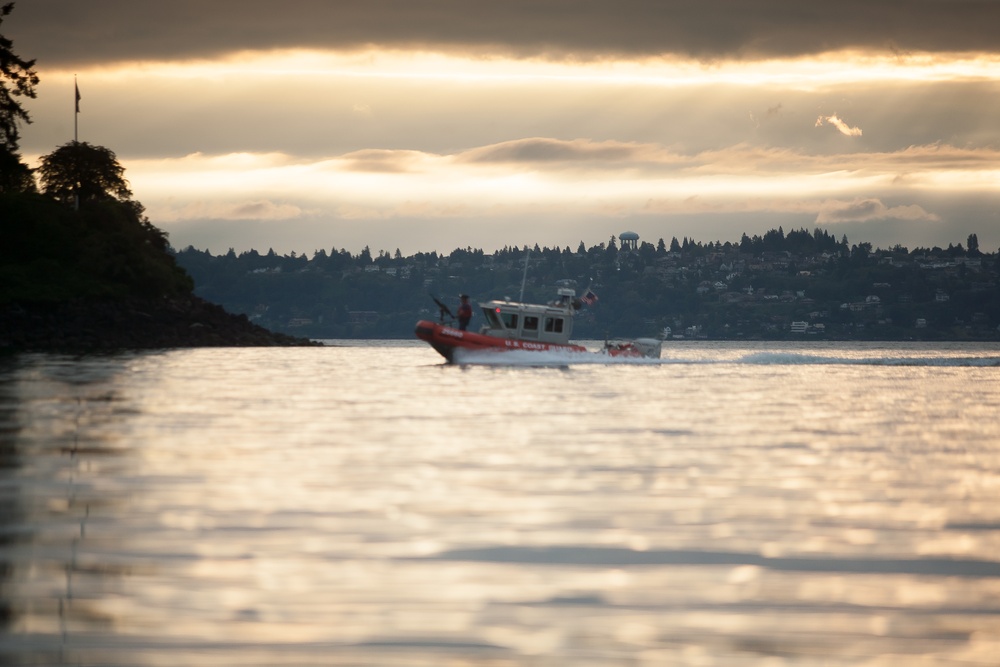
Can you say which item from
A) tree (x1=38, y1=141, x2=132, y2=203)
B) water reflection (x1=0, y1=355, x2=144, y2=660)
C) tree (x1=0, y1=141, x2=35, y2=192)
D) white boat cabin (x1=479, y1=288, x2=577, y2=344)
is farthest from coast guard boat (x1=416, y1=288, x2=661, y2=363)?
tree (x1=38, y1=141, x2=132, y2=203)

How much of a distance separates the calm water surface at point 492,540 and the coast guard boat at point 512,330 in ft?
99.6

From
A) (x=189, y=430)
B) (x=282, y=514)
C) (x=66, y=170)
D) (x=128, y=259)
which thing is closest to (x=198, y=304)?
(x=128, y=259)

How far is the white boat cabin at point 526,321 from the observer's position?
61.8m

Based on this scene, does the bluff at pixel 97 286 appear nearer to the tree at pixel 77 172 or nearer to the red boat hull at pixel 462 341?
the tree at pixel 77 172

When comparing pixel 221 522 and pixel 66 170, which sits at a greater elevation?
pixel 66 170

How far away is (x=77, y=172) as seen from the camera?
110312mm

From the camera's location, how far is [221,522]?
556 inches

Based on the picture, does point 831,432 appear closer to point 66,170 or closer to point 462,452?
point 462,452

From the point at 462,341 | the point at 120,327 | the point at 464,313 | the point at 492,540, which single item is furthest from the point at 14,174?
the point at 492,540

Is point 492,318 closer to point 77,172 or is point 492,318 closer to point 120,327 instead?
point 120,327

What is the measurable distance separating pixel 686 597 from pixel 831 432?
1713 centimetres

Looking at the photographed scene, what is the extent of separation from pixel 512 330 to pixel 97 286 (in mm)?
45661

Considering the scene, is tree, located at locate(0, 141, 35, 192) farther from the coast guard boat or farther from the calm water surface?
the calm water surface

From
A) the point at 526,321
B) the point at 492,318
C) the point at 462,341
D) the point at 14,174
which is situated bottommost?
the point at 462,341
